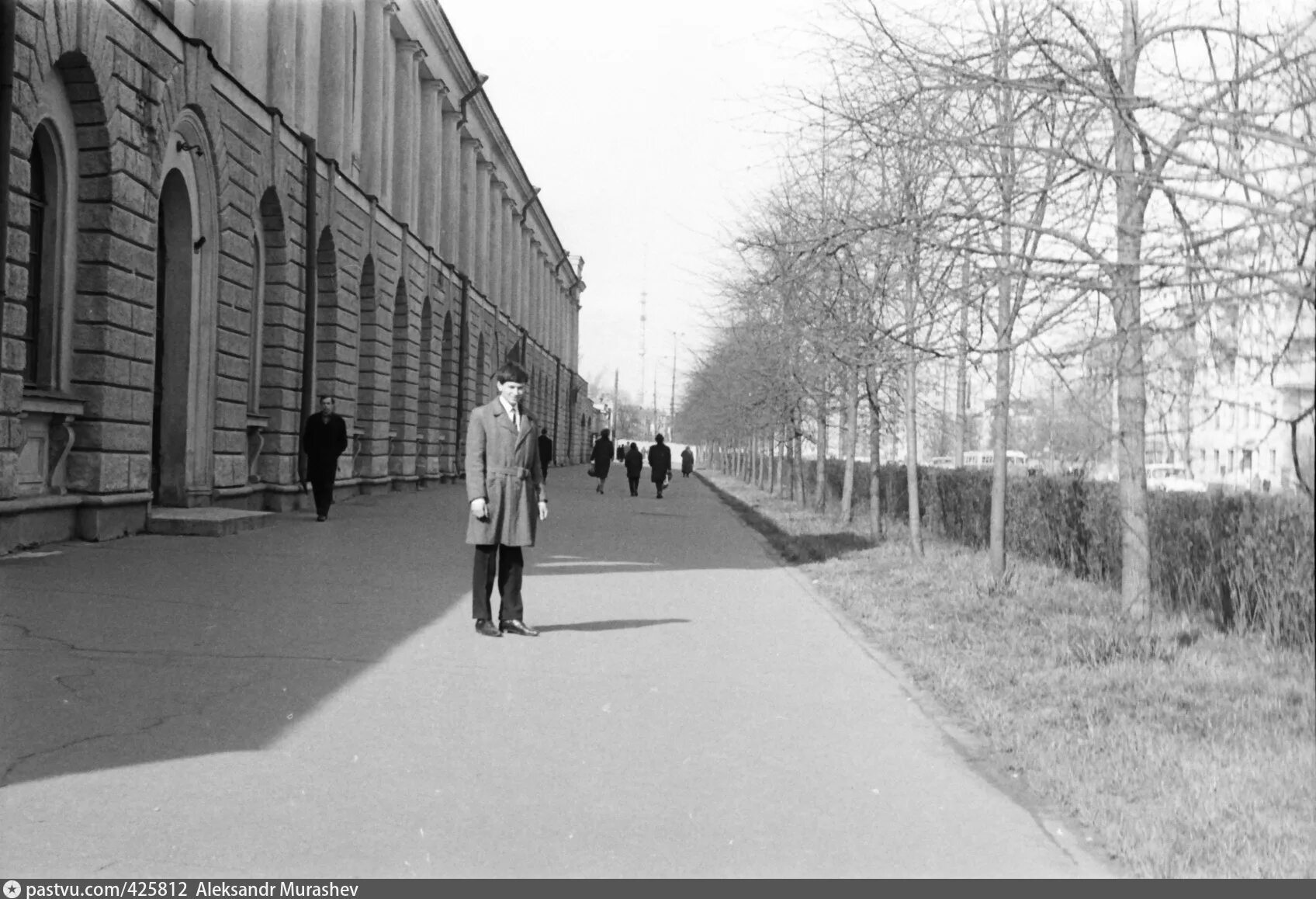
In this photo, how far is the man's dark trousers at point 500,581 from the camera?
401 inches

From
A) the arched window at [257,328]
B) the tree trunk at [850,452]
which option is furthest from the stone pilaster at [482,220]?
the arched window at [257,328]

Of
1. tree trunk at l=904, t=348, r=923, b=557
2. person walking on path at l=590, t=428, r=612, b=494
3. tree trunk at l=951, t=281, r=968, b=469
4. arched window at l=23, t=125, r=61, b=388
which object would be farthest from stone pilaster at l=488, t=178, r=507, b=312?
arched window at l=23, t=125, r=61, b=388

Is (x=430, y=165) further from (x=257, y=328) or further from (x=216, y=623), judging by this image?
(x=216, y=623)

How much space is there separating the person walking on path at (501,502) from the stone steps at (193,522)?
25.0 ft

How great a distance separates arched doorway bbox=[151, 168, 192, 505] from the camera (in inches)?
749

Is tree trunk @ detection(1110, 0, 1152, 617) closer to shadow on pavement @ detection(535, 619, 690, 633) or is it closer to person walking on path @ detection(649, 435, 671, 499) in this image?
shadow on pavement @ detection(535, 619, 690, 633)

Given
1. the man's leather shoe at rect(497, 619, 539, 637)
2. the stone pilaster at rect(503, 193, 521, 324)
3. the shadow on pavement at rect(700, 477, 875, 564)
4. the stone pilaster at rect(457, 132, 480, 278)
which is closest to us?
the man's leather shoe at rect(497, 619, 539, 637)

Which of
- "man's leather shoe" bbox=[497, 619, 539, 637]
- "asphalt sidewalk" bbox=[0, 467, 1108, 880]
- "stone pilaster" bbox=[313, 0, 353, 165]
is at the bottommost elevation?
"asphalt sidewalk" bbox=[0, 467, 1108, 880]

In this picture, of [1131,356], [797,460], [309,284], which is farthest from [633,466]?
[1131,356]

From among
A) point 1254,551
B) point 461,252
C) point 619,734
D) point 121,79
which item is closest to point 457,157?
point 461,252

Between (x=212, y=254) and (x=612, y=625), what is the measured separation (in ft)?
36.6

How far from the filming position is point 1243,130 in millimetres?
5754

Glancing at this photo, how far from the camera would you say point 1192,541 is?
1259 centimetres

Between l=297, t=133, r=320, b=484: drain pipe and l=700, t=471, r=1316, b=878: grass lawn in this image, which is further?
l=297, t=133, r=320, b=484: drain pipe
